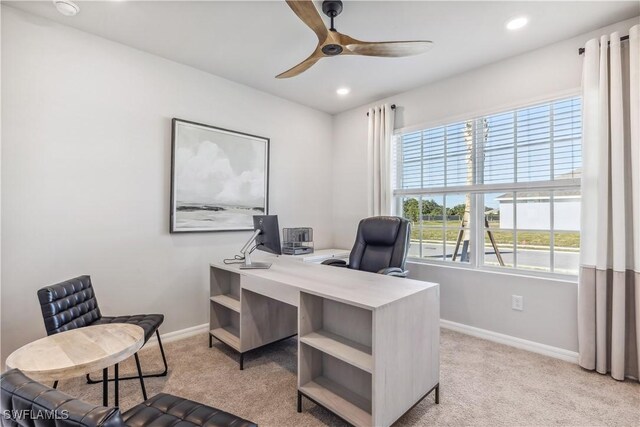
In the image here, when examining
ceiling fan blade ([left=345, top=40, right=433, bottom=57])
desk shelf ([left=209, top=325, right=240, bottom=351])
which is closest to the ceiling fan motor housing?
ceiling fan blade ([left=345, top=40, right=433, bottom=57])

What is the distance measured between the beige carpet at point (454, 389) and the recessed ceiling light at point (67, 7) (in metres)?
2.62

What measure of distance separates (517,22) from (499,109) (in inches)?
31.5

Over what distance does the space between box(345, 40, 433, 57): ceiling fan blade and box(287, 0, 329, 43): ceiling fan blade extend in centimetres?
27

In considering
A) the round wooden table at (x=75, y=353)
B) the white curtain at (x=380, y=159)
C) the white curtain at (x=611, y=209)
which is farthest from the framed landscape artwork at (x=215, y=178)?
the white curtain at (x=611, y=209)

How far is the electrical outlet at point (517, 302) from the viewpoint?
2.81 meters

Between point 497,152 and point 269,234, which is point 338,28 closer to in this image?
point 269,234

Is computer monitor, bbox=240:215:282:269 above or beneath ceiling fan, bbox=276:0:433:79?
beneath

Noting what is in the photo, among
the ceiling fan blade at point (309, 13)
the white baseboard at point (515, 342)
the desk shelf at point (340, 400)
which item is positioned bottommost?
the white baseboard at point (515, 342)

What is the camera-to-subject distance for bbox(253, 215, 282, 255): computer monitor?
2.41m

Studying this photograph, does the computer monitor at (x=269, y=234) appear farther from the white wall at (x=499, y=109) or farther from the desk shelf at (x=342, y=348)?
the white wall at (x=499, y=109)

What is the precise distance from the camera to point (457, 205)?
334 centimetres

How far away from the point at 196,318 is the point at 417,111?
3.31 meters

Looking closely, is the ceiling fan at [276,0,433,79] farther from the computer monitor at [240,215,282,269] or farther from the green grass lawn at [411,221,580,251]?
the green grass lawn at [411,221,580,251]

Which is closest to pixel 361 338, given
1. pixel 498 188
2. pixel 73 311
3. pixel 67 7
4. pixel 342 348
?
pixel 342 348
